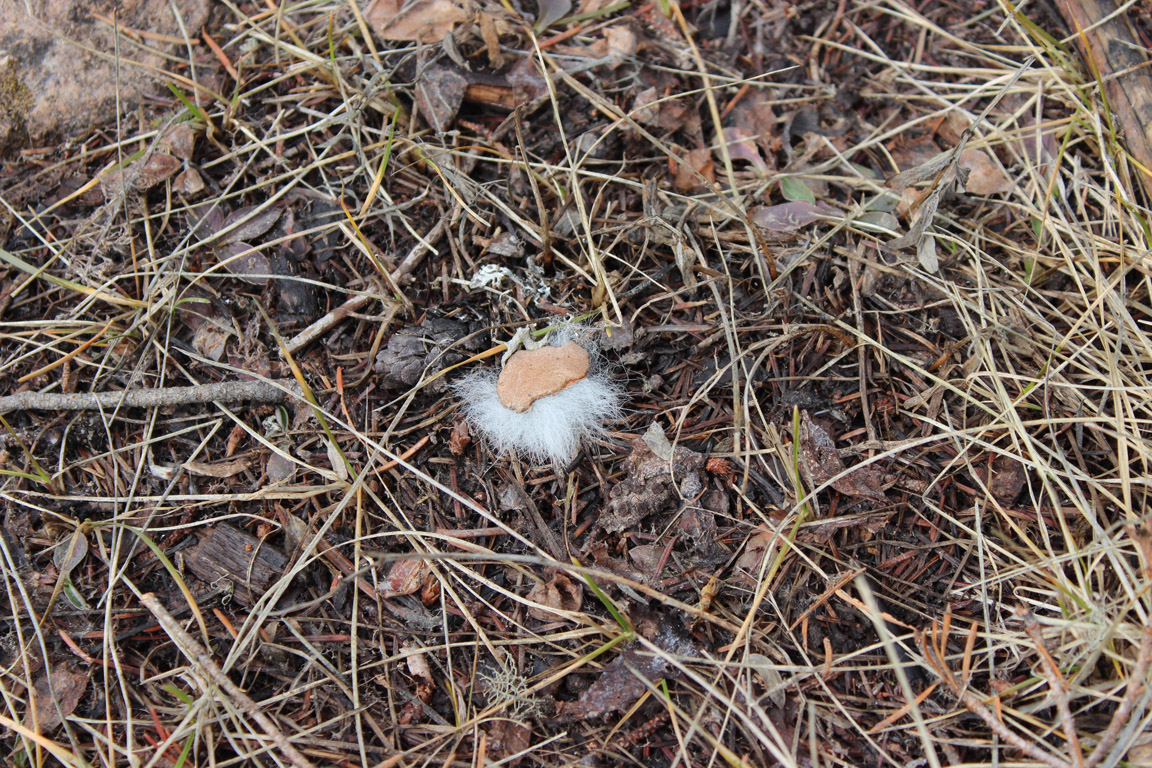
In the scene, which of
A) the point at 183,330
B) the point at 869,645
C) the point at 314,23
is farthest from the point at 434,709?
the point at 314,23

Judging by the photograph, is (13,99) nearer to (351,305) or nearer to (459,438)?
(351,305)

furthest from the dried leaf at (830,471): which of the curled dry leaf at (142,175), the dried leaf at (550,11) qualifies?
the curled dry leaf at (142,175)

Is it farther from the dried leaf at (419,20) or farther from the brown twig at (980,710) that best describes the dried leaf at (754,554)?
the dried leaf at (419,20)

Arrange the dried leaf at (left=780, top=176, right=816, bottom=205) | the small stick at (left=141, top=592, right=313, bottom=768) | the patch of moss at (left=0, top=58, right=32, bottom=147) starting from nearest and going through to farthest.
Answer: the small stick at (left=141, top=592, right=313, bottom=768) → the dried leaf at (left=780, top=176, right=816, bottom=205) → the patch of moss at (left=0, top=58, right=32, bottom=147)

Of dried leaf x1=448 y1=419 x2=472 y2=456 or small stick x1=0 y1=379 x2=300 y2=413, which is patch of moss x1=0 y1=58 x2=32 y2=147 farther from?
dried leaf x1=448 y1=419 x2=472 y2=456

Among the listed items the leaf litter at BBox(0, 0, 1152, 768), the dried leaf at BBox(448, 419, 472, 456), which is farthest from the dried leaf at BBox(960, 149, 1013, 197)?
the dried leaf at BBox(448, 419, 472, 456)

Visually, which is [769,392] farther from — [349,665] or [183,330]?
[183,330]
